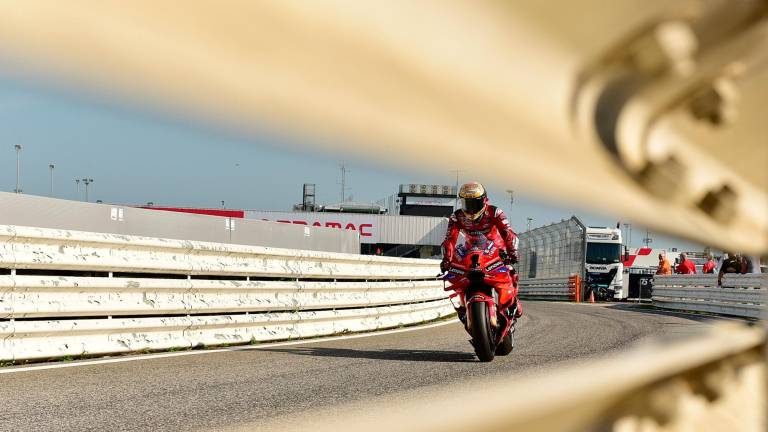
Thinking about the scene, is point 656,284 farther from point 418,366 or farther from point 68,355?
point 68,355

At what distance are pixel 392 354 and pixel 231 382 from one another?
262 cm

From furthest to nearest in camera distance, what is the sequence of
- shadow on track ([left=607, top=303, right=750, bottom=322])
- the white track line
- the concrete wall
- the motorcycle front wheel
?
the concrete wall → the motorcycle front wheel → the white track line → shadow on track ([left=607, top=303, right=750, bottom=322])

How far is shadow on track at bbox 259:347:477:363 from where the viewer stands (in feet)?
25.9

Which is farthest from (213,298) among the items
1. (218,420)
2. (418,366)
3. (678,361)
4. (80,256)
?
(678,361)

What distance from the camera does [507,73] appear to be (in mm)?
577

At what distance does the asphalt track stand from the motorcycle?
276mm

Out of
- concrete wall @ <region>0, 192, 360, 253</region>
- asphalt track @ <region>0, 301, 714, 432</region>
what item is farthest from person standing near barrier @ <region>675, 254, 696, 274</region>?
concrete wall @ <region>0, 192, 360, 253</region>

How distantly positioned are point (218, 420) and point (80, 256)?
3.49 m

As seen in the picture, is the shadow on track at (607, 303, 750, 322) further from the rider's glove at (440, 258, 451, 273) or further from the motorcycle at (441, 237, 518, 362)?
the rider's glove at (440, 258, 451, 273)

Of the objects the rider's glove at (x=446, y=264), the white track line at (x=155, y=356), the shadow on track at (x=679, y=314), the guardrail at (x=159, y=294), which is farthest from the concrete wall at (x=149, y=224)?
the shadow on track at (x=679, y=314)

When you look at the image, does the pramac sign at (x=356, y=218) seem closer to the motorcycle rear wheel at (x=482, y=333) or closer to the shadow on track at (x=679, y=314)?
the shadow on track at (x=679, y=314)

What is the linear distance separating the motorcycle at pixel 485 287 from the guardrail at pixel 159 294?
8.09ft

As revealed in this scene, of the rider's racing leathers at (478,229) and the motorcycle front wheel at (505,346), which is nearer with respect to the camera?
the rider's racing leathers at (478,229)

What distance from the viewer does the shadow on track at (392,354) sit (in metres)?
7.90
